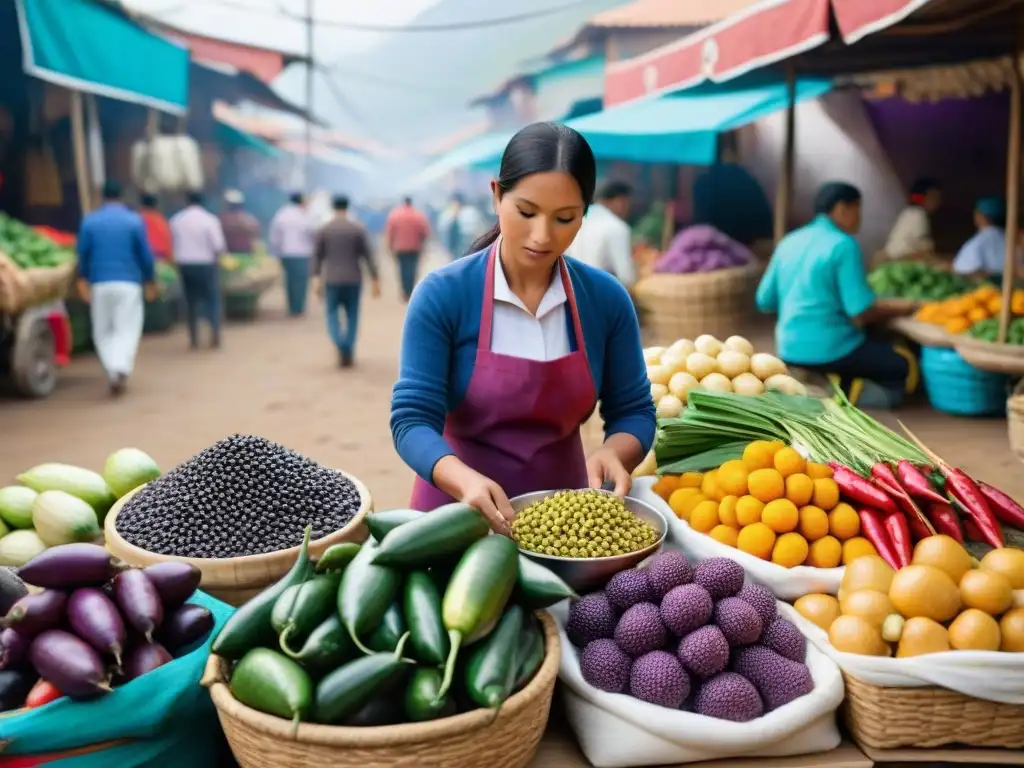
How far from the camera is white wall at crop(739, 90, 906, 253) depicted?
1159cm

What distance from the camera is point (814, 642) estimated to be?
1.79 m

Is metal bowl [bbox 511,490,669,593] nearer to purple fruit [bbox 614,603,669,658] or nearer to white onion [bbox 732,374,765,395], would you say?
purple fruit [bbox 614,603,669,658]

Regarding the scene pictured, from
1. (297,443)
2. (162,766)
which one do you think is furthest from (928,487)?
(297,443)

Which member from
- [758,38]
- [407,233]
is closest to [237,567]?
[758,38]

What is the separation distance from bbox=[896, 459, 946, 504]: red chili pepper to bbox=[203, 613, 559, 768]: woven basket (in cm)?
114

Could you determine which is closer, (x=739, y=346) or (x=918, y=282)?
(x=739, y=346)

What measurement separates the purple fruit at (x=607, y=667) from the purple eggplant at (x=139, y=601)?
782 mm

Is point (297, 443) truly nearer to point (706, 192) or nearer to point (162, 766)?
point (162, 766)

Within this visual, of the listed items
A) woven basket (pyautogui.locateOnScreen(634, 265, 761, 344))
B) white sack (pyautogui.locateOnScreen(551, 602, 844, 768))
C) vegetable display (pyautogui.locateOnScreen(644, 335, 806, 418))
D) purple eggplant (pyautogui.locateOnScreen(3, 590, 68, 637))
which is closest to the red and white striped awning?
woven basket (pyautogui.locateOnScreen(634, 265, 761, 344))

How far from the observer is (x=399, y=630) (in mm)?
1518

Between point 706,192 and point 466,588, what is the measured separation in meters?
10.2

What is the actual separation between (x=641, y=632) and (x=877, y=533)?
2.40 feet

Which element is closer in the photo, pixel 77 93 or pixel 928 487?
pixel 928 487

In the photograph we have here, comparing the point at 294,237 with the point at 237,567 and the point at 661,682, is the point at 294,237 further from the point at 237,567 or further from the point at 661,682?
the point at 661,682
